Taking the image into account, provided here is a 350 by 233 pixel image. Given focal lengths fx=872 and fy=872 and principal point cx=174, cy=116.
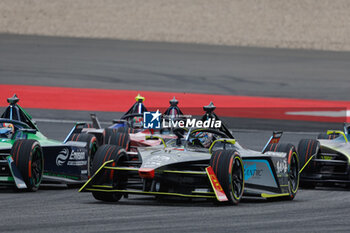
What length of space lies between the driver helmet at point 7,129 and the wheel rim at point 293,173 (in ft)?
14.8

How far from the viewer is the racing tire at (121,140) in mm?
15609

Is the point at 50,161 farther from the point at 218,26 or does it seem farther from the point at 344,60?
the point at 218,26

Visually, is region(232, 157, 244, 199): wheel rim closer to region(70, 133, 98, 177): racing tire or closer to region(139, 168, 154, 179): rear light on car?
region(139, 168, 154, 179): rear light on car

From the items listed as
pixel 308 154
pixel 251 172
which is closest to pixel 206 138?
pixel 251 172

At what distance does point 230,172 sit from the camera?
36.7 feet

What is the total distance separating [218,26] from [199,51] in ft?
27.7

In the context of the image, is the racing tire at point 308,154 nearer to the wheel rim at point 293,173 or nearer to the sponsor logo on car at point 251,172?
the wheel rim at point 293,173

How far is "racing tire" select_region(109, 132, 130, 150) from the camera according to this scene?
15.6m

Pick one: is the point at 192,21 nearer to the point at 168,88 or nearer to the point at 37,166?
the point at 168,88

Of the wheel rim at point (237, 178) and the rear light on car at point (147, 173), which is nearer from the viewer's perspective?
the rear light on car at point (147, 173)

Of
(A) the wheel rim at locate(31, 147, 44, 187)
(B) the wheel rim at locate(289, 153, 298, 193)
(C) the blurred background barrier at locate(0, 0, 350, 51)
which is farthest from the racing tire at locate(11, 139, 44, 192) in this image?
(C) the blurred background barrier at locate(0, 0, 350, 51)

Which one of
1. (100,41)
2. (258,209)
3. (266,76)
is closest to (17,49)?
(100,41)

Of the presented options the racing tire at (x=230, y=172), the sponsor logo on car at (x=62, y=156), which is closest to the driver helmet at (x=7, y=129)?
the sponsor logo on car at (x=62, y=156)

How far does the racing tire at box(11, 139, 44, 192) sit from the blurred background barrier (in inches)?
1615
